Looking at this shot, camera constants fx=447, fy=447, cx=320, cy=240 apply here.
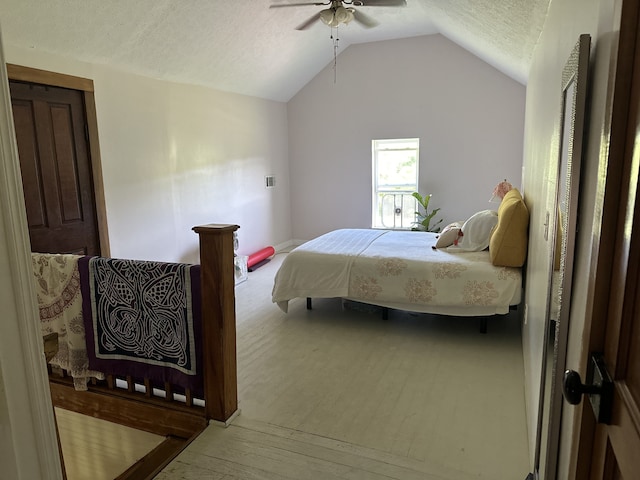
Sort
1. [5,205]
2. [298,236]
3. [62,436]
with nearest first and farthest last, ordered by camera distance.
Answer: [5,205], [62,436], [298,236]

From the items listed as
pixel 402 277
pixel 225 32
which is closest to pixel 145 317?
pixel 402 277

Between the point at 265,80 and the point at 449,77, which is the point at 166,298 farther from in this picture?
the point at 449,77

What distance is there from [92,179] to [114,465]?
218cm

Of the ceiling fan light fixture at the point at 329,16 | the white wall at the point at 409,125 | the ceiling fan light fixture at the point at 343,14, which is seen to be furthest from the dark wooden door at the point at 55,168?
the white wall at the point at 409,125

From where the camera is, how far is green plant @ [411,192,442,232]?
6.03 meters

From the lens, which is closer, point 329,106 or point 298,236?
point 329,106

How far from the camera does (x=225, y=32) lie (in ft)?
13.9

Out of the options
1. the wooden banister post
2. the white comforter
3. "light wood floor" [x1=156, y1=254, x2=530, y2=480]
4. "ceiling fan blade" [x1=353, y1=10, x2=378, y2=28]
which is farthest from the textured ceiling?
"light wood floor" [x1=156, y1=254, x2=530, y2=480]

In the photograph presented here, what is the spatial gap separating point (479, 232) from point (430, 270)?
64 cm

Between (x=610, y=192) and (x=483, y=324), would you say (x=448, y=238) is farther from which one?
(x=610, y=192)

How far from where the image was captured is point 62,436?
2840 millimetres

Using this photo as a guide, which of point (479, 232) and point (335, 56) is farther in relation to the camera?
point (335, 56)

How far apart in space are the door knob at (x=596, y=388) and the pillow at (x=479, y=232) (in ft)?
9.77

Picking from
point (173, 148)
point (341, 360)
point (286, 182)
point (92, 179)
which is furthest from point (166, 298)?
point (286, 182)
